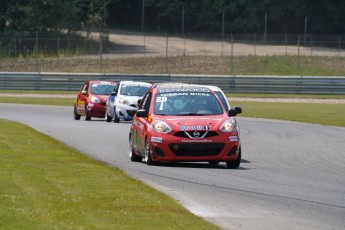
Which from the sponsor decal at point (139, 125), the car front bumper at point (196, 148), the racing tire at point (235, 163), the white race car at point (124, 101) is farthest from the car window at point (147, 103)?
the white race car at point (124, 101)

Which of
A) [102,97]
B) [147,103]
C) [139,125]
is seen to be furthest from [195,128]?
[102,97]

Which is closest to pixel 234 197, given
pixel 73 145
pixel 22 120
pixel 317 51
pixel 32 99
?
pixel 73 145

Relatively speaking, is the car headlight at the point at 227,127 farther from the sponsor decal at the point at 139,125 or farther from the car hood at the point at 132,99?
the car hood at the point at 132,99

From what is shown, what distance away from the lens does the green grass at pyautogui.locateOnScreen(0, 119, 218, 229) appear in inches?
396

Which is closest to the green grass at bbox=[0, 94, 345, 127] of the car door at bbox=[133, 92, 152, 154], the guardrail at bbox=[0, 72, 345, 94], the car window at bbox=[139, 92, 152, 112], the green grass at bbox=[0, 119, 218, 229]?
the guardrail at bbox=[0, 72, 345, 94]

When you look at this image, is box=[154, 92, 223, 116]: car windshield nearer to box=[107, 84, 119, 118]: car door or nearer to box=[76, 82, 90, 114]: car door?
box=[107, 84, 119, 118]: car door

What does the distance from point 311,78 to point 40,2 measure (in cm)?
2532

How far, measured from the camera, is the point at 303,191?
14.1 meters

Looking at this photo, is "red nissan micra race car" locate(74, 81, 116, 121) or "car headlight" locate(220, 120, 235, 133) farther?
"red nissan micra race car" locate(74, 81, 116, 121)

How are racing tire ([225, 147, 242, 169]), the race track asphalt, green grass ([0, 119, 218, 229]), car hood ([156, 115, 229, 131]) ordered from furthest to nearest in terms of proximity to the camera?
1. racing tire ([225, 147, 242, 169])
2. car hood ([156, 115, 229, 131])
3. the race track asphalt
4. green grass ([0, 119, 218, 229])

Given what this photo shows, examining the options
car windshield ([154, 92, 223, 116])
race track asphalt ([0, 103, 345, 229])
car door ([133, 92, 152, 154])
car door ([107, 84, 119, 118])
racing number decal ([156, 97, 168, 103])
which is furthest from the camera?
car door ([107, 84, 119, 118])

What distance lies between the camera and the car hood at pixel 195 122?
17.9 m

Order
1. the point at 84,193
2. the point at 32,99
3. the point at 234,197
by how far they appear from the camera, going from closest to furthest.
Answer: the point at 84,193, the point at 234,197, the point at 32,99

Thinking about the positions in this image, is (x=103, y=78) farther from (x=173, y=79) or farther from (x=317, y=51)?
(x=317, y=51)
